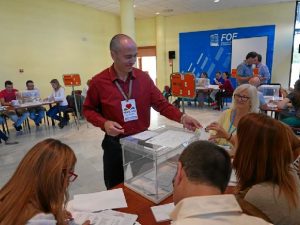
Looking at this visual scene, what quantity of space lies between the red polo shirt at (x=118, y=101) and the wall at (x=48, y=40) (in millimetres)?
5438

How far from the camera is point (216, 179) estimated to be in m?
0.79

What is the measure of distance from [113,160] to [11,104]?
4.86m

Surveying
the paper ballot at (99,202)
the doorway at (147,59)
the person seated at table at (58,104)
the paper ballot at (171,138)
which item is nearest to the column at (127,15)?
the person seated at table at (58,104)

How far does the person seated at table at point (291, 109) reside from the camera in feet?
10.3

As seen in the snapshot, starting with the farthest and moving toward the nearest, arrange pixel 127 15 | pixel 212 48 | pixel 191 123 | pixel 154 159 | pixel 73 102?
pixel 212 48
pixel 127 15
pixel 73 102
pixel 191 123
pixel 154 159

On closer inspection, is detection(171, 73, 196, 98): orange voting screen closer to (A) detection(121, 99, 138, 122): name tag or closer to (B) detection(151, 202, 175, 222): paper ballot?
(A) detection(121, 99, 138, 122): name tag

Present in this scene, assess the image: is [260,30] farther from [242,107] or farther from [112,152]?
[112,152]

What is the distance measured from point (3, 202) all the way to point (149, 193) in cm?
73

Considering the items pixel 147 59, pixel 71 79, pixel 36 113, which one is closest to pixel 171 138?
pixel 71 79

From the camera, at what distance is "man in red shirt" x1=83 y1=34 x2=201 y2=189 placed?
5.81 ft

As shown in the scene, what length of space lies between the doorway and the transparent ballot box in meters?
8.80

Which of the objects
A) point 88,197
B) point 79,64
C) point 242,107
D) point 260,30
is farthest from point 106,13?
point 88,197

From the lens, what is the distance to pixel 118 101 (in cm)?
183

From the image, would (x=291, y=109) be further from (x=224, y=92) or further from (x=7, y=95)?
(x=7, y=95)
